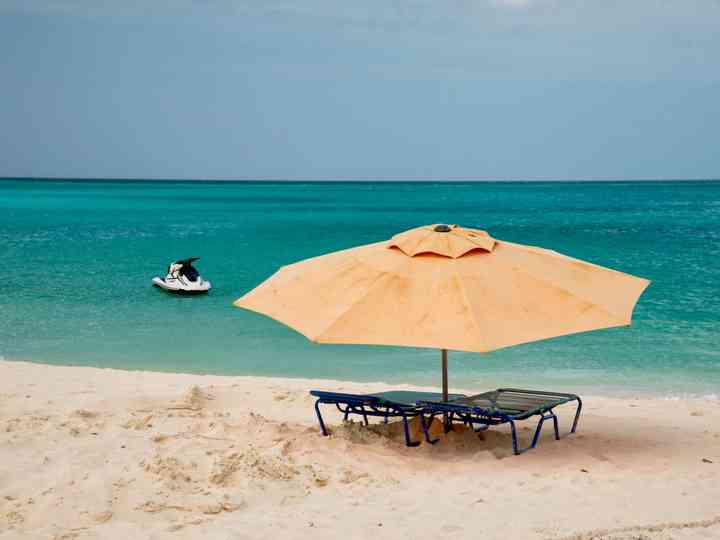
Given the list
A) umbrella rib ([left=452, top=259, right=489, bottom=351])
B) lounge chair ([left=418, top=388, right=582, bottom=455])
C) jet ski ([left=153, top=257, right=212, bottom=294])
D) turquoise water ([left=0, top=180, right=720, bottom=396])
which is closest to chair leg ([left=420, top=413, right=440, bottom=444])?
lounge chair ([left=418, top=388, right=582, bottom=455])

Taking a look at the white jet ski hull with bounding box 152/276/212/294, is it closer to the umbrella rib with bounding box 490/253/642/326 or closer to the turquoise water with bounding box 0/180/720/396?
the turquoise water with bounding box 0/180/720/396

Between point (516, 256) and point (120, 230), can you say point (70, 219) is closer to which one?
point (120, 230)

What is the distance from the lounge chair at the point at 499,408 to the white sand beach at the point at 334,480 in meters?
0.20

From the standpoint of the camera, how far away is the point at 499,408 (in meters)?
6.69

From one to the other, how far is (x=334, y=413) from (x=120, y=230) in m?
45.1

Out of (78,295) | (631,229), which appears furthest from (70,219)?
(78,295)

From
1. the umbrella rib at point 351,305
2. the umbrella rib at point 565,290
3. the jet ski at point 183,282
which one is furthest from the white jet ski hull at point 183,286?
the umbrella rib at point 565,290

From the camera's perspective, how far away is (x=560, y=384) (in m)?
11.7

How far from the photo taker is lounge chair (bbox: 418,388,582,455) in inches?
255

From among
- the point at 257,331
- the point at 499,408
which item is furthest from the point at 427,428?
the point at 257,331

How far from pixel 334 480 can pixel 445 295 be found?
1519 mm

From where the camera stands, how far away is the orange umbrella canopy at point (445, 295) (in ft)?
19.4

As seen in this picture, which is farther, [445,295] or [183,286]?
[183,286]

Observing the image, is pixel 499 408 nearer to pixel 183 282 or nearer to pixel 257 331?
pixel 257 331
